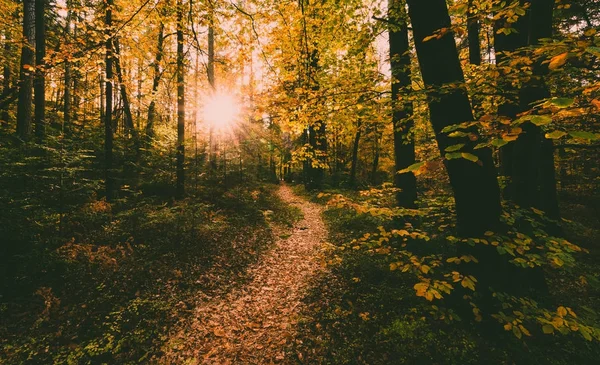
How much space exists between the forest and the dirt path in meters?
0.04

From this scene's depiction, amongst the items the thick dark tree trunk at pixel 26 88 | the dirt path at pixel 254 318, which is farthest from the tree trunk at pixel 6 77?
the dirt path at pixel 254 318

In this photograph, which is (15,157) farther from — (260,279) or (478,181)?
(478,181)

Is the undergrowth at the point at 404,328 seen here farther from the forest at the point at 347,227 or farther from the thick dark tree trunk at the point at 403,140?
the thick dark tree trunk at the point at 403,140

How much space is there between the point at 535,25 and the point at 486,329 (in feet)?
14.7

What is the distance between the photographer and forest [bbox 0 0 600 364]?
283 cm

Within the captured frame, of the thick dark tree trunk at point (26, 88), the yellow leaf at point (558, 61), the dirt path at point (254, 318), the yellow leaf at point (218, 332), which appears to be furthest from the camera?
the thick dark tree trunk at point (26, 88)

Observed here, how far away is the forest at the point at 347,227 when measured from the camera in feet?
Result: 9.30

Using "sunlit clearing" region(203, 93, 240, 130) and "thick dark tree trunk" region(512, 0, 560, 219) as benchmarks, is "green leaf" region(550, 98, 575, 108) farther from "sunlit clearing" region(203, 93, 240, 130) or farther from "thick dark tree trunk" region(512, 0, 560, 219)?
"sunlit clearing" region(203, 93, 240, 130)

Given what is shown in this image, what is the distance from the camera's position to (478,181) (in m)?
2.80

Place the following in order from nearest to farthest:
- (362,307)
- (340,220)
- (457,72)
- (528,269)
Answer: (457,72) < (528,269) < (362,307) < (340,220)

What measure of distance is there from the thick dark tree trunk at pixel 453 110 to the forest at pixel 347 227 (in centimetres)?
2

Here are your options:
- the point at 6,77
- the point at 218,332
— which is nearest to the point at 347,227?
the point at 218,332

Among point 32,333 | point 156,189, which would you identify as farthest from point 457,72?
point 156,189

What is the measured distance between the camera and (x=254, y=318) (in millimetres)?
5844
